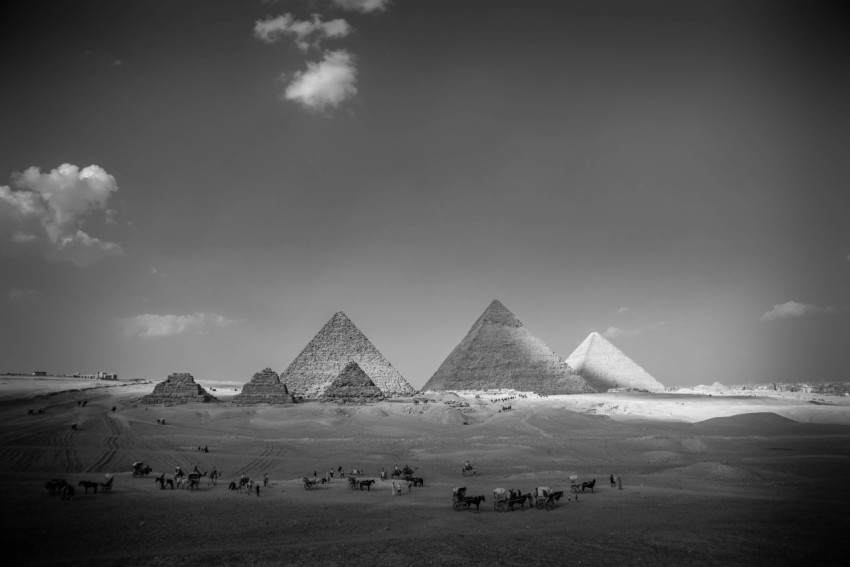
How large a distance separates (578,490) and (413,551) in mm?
8722

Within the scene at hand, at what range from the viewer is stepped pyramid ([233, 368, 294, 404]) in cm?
5281

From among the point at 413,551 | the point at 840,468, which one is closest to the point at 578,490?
the point at 413,551

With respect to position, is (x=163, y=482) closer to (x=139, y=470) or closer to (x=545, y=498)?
(x=139, y=470)

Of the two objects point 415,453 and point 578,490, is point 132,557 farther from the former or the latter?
point 415,453

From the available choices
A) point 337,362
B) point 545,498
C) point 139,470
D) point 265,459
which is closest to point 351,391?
point 337,362

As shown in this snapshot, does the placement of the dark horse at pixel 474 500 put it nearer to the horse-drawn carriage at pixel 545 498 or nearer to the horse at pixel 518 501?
the horse at pixel 518 501

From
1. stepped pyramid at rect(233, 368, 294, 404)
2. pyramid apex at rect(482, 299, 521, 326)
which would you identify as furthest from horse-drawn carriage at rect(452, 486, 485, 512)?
pyramid apex at rect(482, 299, 521, 326)

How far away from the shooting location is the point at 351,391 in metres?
53.8

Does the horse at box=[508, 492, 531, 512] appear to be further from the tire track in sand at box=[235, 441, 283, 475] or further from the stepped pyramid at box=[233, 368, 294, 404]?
the stepped pyramid at box=[233, 368, 294, 404]

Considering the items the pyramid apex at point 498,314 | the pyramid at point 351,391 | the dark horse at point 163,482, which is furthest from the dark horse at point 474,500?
the pyramid apex at point 498,314

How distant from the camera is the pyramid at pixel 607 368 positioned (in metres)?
96.8

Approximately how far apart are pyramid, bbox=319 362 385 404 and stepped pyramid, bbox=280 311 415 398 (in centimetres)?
942

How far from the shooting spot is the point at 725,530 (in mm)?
12266

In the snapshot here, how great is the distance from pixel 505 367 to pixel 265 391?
3786 centimetres
